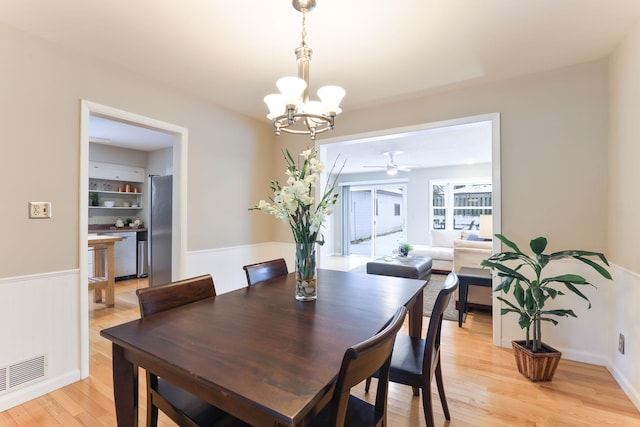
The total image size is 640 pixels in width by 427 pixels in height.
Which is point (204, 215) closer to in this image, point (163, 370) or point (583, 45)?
point (163, 370)

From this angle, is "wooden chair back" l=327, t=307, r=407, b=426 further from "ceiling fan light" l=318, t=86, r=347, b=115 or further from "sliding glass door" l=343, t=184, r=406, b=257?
"sliding glass door" l=343, t=184, r=406, b=257

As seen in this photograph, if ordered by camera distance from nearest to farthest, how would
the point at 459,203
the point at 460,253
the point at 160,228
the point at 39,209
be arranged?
the point at 39,209 < the point at 160,228 < the point at 460,253 < the point at 459,203

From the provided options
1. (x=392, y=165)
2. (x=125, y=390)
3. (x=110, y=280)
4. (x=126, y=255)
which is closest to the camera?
(x=125, y=390)

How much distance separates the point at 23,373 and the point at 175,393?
1564 mm

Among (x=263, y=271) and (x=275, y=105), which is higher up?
(x=275, y=105)

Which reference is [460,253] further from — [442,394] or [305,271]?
[305,271]

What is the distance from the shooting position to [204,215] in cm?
320

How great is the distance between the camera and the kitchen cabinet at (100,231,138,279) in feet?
16.7

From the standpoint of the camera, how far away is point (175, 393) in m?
1.24

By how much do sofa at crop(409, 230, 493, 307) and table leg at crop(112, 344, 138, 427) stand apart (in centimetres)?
350

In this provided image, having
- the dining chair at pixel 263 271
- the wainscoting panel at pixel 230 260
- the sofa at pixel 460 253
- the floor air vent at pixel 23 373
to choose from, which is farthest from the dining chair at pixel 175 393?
the sofa at pixel 460 253

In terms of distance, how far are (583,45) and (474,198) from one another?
5.36m

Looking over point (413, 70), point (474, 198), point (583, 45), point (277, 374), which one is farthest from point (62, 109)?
point (474, 198)

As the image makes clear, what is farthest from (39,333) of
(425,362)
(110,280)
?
(425,362)
